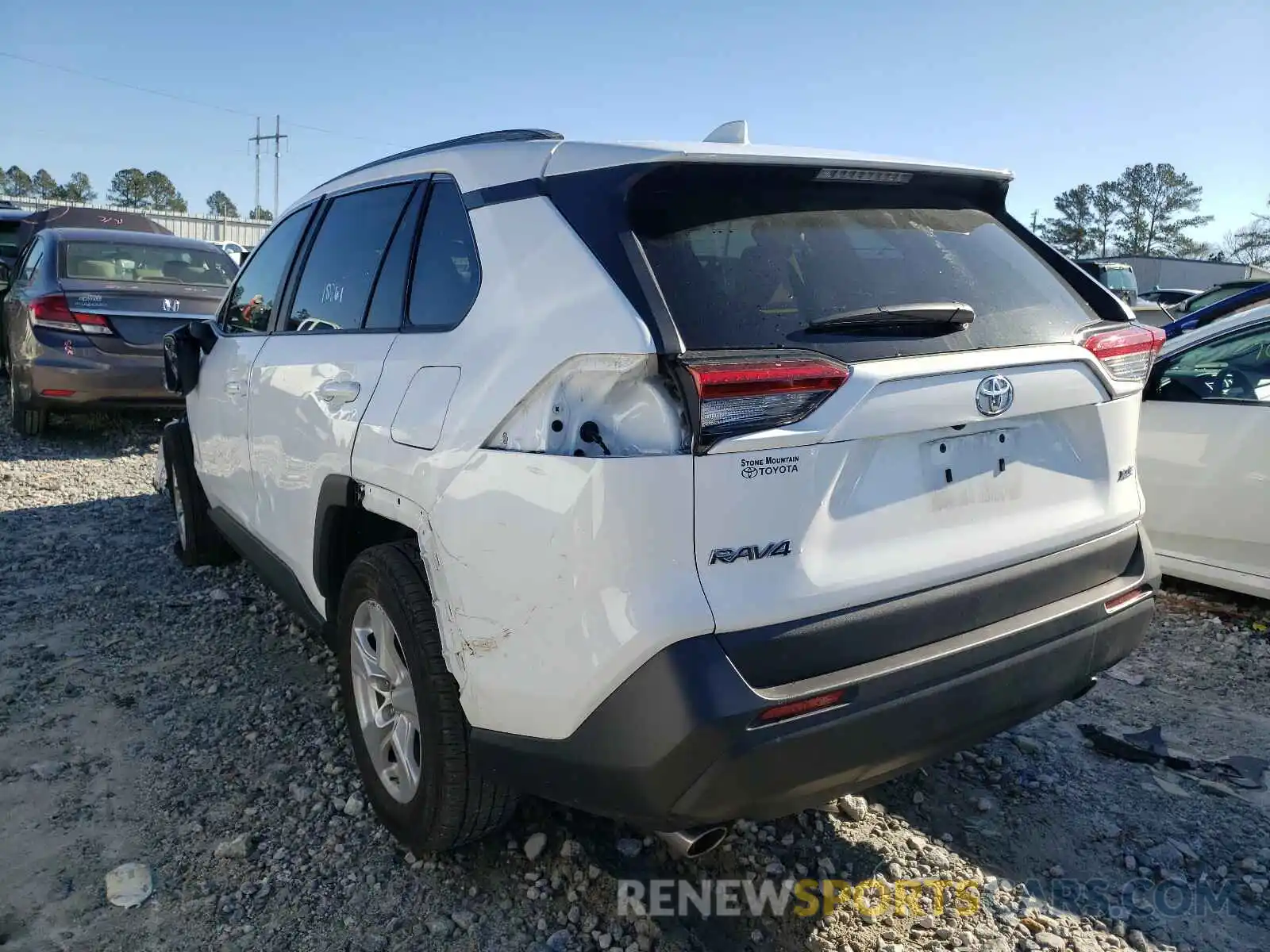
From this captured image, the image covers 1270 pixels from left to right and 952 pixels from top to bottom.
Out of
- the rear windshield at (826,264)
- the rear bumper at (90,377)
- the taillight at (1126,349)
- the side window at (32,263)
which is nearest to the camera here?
the rear windshield at (826,264)

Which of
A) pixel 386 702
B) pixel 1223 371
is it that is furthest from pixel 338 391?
pixel 1223 371

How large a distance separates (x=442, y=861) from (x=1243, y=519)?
358 centimetres

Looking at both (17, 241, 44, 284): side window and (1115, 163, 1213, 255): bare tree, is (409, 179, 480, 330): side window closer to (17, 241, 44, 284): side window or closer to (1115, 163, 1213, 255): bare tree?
(17, 241, 44, 284): side window

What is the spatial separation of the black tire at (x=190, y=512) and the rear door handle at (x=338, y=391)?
2289 millimetres

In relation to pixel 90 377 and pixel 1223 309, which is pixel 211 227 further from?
pixel 1223 309

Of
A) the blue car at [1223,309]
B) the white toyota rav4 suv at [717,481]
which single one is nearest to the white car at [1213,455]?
the white toyota rav4 suv at [717,481]

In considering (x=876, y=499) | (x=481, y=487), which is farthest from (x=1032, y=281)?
(x=481, y=487)

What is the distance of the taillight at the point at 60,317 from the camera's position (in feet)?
24.0

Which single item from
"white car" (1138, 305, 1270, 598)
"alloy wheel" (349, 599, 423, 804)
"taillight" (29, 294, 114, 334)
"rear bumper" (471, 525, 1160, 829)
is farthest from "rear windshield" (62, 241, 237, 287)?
"rear bumper" (471, 525, 1160, 829)

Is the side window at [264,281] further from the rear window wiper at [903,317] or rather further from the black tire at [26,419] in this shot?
the black tire at [26,419]

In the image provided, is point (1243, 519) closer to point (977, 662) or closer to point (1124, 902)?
point (1124, 902)

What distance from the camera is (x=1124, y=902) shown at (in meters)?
2.47

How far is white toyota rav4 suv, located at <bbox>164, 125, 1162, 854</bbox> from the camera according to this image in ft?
5.97

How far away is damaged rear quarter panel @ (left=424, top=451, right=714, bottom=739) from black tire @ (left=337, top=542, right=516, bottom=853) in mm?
138
